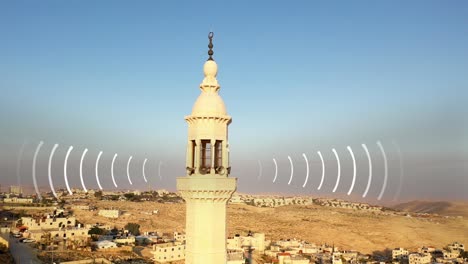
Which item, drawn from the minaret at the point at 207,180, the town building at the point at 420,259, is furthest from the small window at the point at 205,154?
the town building at the point at 420,259

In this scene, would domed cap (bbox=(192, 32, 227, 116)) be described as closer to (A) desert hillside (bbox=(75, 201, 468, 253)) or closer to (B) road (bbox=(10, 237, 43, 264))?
(B) road (bbox=(10, 237, 43, 264))

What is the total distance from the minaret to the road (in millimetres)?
33710

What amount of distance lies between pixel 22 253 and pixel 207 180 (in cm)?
3919

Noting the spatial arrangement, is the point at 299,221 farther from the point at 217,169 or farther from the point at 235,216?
the point at 217,169

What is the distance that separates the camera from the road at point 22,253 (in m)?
40.1

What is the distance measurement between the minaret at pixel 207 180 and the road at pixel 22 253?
111 feet

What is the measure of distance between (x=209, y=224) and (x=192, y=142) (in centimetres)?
242

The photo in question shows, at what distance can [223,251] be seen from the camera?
12.3 metres

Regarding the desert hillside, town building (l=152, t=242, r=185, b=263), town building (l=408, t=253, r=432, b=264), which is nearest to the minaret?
town building (l=152, t=242, r=185, b=263)

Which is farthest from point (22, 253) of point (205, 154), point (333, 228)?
point (333, 228)

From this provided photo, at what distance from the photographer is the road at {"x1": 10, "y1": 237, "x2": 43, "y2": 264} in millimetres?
40094

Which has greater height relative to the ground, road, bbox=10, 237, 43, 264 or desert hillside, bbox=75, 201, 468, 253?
road, bbox=10, 237, 43, 264

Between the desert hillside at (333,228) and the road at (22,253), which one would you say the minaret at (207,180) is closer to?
the road at (22,253)

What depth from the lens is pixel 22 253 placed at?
43.7m
